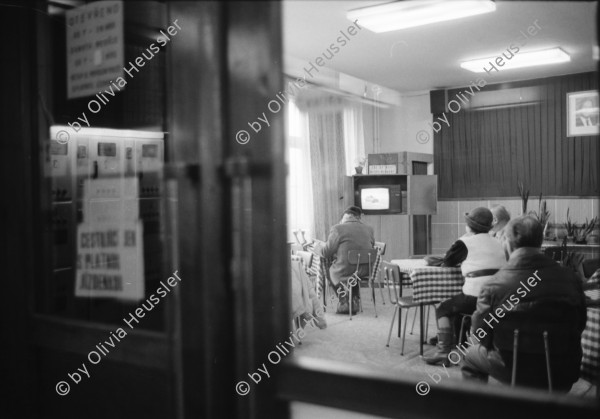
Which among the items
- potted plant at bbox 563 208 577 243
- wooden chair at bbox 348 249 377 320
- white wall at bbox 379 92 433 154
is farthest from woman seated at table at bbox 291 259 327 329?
white wall at bbox 379 92 433 154

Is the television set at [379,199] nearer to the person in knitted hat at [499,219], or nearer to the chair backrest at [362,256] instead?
the chair backrest at [362,256]

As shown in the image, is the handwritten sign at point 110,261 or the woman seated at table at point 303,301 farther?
the woman seated at table at point 303,301

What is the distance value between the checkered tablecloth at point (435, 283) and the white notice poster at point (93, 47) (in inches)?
120

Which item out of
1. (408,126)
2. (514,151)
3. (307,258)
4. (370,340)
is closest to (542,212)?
(514,151)

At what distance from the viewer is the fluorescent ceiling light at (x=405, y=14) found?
180 inches

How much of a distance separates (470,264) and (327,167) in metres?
4.22

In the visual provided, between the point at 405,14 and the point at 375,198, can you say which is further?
the point at 375,198

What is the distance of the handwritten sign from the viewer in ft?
4.96

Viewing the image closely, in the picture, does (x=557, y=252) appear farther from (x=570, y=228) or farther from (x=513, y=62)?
(x=513, y=62)

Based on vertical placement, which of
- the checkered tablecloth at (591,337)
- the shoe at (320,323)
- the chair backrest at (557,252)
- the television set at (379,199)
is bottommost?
the shoe at (320,323)

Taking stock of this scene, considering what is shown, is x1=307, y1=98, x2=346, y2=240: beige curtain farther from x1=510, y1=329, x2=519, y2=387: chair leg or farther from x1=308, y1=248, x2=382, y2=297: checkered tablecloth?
x1=510, y1=329, x2=519, y2=387: chair leg

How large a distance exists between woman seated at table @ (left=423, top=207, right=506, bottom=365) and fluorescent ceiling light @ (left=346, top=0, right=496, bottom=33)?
179 cm

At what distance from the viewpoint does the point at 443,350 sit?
14.1 ft

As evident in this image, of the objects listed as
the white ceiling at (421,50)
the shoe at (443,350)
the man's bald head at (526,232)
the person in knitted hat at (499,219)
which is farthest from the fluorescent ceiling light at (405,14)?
the shoe at (443,350)
